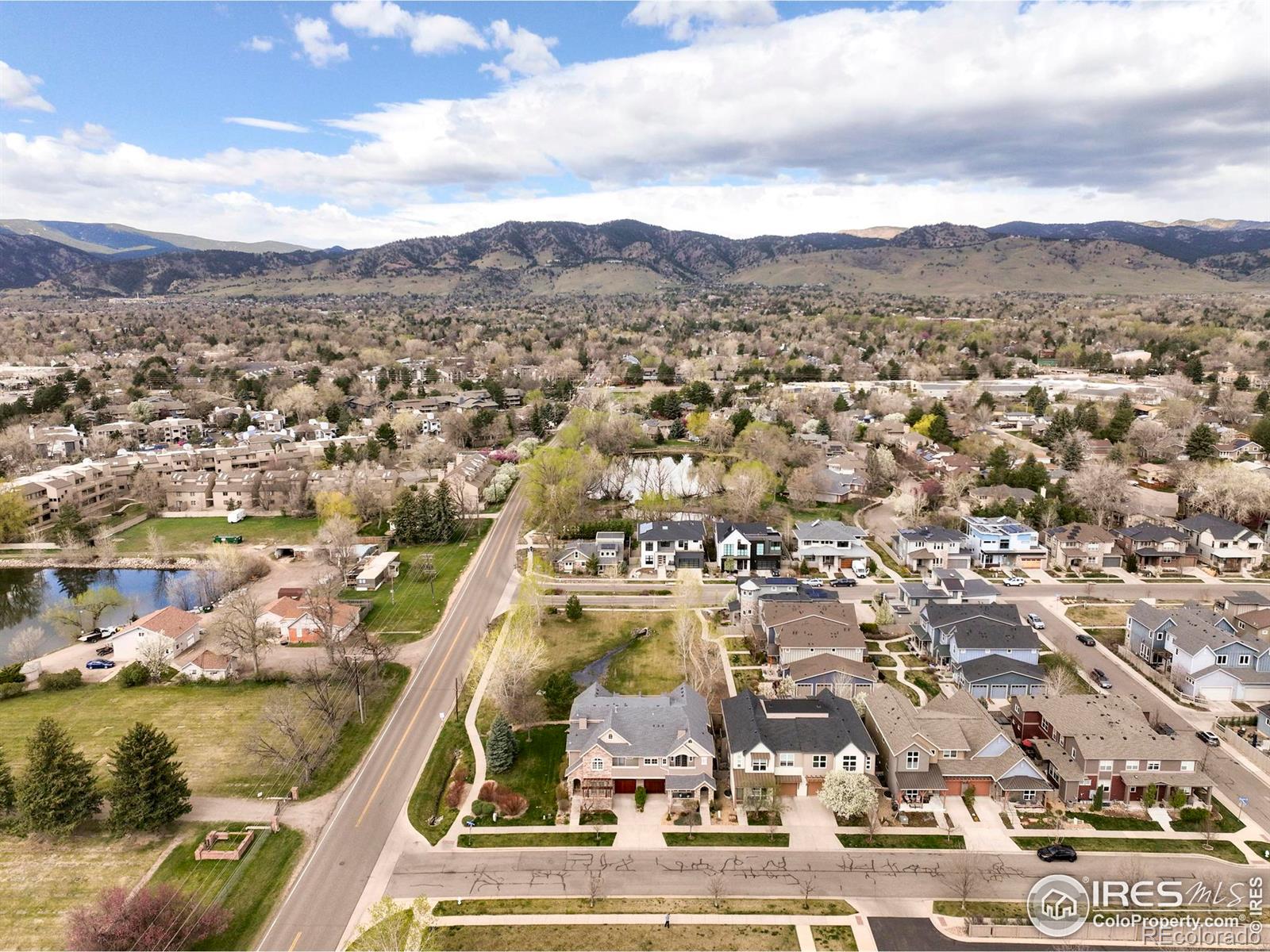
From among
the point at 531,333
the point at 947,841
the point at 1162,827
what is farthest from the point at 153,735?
the point at 531,333

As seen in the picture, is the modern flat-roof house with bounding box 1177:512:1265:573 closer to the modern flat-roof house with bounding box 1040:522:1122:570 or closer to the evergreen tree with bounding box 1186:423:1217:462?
the modern flat-roof house with bounding box 1040:522:1122:570

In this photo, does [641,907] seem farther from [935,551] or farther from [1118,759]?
[935,551]

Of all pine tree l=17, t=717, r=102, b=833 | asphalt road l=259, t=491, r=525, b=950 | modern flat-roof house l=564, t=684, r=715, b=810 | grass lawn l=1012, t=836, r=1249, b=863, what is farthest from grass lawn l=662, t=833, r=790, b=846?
pine tree l=17, t=717, r=102, b=833

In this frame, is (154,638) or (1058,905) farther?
(154,638)

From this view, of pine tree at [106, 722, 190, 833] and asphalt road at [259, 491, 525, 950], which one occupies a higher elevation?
pine tree at [106, 722, 190, 833]

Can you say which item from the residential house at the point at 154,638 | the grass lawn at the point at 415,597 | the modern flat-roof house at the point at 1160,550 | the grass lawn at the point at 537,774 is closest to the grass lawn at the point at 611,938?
the grass lawn at the point at 537,774

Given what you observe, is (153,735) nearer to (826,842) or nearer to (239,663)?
(239,663)

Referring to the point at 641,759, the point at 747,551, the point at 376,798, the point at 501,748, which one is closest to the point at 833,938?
the point at 641,759
